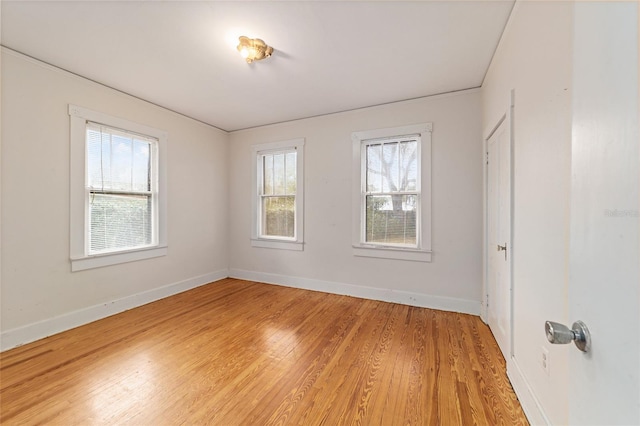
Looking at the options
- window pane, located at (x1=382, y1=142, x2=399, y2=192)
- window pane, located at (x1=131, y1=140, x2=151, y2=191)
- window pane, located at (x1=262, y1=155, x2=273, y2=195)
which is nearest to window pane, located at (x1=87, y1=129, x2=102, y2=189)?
window pane, located at (x1=131, y1=140, x2=151, y2=191)

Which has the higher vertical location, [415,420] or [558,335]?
[558,335]

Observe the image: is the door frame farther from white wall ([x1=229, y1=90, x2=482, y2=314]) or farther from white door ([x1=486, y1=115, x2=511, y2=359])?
white wall ([x1=229, y1=90, x2=482, y2=314])

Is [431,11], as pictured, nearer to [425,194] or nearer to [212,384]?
[425,194]

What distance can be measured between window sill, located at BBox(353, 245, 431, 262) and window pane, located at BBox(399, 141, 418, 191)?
32.3 inches

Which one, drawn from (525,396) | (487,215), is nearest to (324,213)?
(487,215)

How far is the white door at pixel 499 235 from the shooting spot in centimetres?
195

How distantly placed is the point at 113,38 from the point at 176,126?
1.68 meters

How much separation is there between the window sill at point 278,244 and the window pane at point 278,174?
836mm

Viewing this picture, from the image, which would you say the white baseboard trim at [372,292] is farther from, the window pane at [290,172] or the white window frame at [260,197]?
the window pane at [290,172]

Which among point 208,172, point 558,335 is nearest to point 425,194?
point 558,335

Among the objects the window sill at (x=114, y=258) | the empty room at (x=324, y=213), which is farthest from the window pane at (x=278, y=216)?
the window sill at (x=114, y=258)

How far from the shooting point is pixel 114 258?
3.04 metres

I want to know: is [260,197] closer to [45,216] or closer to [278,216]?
[278,216]

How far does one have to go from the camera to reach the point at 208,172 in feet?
14.0
